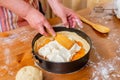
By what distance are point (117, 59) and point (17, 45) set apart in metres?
0.39

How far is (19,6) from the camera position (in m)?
0.94

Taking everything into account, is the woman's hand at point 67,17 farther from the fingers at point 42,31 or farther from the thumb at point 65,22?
the fingers at point 42,31

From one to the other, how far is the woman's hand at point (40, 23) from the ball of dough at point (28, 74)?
0.16m

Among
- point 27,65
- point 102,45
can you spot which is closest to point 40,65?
point 27,65

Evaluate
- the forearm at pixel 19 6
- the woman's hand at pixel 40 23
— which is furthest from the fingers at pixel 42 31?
the forearm at pixel 19 6

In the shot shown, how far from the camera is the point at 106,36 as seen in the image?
96cm

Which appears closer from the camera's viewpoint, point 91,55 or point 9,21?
point 91,55

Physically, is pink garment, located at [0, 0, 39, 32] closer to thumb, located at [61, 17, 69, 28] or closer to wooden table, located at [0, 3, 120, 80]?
A: wooden table, located at [0, 3, 120, 80]

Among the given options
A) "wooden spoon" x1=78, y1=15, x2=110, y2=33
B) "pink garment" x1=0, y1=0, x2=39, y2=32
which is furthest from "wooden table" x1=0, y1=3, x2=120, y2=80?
"pink garment" x1=0, y1=0, x2=39, y2=32

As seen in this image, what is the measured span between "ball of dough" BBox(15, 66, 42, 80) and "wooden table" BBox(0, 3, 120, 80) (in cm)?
4

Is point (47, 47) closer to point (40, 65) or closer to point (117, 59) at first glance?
point (40, 65)

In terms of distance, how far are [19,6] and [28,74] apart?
0.34m

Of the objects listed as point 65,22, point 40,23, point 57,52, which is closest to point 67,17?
point 65,22

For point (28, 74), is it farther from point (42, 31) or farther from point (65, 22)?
point (65, 22)
